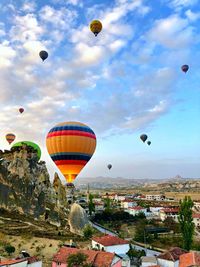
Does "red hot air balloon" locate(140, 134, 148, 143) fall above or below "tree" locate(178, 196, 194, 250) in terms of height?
above

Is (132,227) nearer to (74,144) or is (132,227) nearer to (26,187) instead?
(26,187)

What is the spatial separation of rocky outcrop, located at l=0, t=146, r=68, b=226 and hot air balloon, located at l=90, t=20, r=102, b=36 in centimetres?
3432

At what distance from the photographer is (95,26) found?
132 feet

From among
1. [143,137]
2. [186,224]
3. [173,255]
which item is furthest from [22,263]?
[143,137]

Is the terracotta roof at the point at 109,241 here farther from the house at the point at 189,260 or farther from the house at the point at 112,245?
the house at the point at 189,260

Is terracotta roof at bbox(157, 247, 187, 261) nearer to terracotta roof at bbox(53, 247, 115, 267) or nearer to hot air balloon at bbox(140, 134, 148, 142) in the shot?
terracotta roof at bbox(53, 247, 115, 267)

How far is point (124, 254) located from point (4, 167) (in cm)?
3345

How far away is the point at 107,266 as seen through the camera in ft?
102

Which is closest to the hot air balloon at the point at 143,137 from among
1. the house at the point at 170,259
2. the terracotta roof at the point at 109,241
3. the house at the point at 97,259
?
the terracotta roof at the point at 109,241

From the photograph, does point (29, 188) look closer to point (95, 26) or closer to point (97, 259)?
point (97, 259)

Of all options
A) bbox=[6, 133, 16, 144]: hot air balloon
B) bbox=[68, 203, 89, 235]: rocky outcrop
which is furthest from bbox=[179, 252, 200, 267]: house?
bbox=[6, 133, 16, 144]: hot air balloon

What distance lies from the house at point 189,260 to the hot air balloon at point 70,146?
16.3m

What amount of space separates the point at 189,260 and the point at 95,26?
27.6 meters

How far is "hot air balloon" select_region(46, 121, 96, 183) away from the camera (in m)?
40.7
